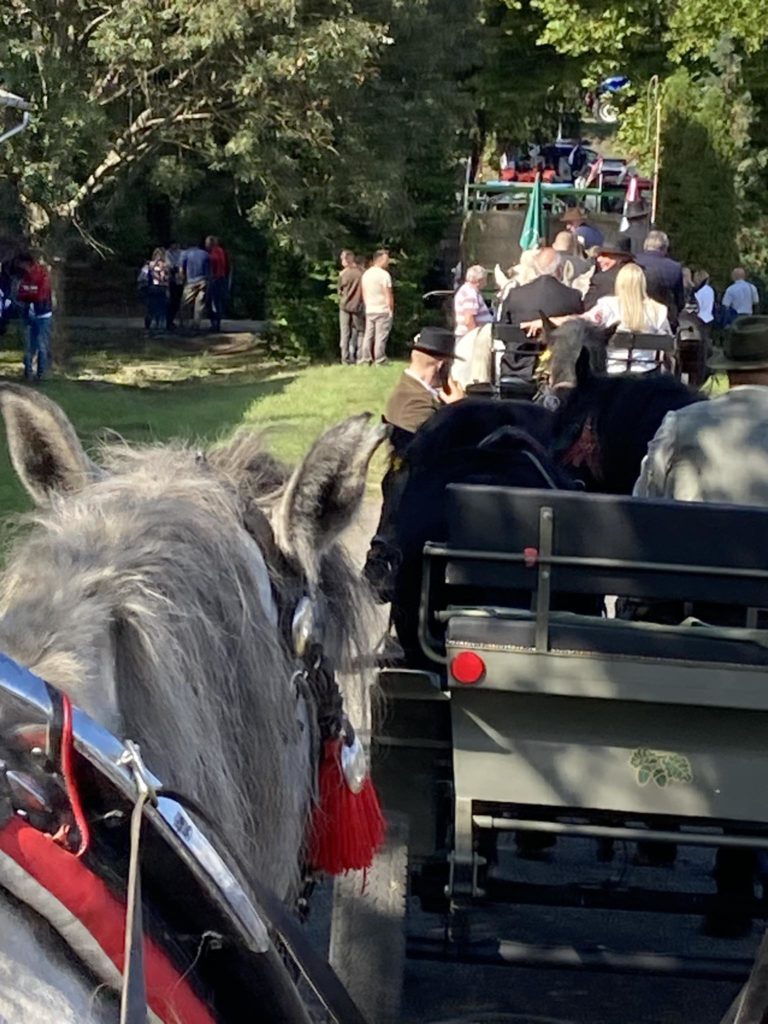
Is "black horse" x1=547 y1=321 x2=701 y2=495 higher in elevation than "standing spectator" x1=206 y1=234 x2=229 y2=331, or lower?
higher

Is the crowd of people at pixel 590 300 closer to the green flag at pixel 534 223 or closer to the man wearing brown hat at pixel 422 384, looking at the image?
the man wearing brown hat at pixel 422 384

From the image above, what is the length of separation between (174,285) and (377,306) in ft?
24.8

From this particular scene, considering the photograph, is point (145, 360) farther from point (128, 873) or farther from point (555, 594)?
point (128, 873)

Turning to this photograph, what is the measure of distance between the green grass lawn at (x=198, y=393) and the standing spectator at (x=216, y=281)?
3.27 meters

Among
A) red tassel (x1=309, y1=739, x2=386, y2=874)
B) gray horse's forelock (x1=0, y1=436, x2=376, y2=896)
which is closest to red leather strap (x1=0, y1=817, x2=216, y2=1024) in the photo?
gray horse's forelock (x1=0, y1=436, x2=376, y2=896)

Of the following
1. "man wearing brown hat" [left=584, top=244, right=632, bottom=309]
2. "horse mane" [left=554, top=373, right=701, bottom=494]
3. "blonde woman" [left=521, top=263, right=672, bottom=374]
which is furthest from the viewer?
"man wearing brown hat" [left=584, top=244, right=632, bottom=309]

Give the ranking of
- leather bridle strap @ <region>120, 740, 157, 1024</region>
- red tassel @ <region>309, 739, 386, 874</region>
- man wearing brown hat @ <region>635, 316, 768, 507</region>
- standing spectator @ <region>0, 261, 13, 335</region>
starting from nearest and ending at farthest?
leather bridle strap @ <region>120, 740, 157, 1024</region>
red tassel @ <region>309, 739, 386, 874</region>
man wearing brown hat @ <region>635, 316, 768, 507</region>
standing spectator @ <region>0, 261, 13, 335</region>

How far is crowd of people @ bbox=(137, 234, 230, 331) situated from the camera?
29.3 meters

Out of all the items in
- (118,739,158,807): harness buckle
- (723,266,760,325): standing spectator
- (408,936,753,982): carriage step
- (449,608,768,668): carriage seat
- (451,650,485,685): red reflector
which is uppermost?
(118,739,158,807): harness buckle

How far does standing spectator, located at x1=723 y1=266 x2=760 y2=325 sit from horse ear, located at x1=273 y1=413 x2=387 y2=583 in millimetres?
24278

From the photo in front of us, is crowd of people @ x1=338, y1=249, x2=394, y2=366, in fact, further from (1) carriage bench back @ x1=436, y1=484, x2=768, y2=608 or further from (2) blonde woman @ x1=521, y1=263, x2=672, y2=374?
(1) carriage bench back @ x1=436, y1=484, x2=768, y2=608

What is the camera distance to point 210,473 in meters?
2.66

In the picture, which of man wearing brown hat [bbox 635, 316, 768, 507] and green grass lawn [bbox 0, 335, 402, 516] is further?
green grass lawn [bbox 0, 335, 402, 516]

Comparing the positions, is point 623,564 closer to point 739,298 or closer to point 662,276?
point 662,276
